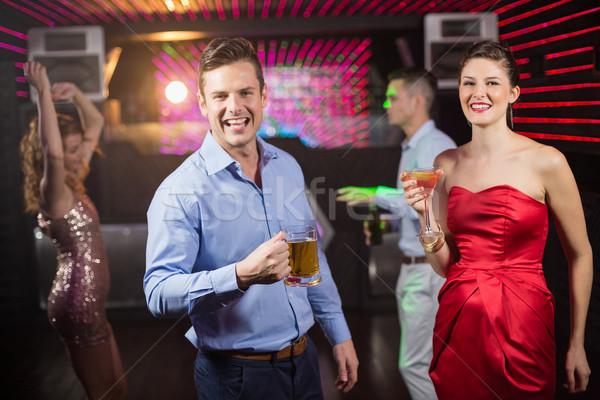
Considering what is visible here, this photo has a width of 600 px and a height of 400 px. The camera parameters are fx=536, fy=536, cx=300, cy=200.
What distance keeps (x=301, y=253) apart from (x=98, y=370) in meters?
1.53

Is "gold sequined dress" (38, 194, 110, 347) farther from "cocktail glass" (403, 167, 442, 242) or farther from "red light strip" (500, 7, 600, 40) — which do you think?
"red light strip" (500, 7, 600, 40)

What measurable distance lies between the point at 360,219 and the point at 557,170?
319 centimetres

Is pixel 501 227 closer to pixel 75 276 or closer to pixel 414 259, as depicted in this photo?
pixel 414 259

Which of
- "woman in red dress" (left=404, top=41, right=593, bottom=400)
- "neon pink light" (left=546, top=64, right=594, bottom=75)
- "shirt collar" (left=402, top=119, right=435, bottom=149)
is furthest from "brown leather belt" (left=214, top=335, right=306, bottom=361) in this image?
"neon pink light" (left=546, top=64, right=594, bottom=75)

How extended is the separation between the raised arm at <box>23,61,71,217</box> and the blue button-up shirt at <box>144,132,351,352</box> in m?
1.00

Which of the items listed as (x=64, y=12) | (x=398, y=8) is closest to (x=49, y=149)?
(x=64, y=12)

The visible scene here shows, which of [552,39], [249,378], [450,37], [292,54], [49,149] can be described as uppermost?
[292,54]

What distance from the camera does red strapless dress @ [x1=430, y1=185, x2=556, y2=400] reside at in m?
1.78

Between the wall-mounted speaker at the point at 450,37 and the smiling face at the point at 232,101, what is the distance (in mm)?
1984

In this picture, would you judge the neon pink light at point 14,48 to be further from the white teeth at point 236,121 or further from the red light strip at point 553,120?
the red light strip at point 553,120

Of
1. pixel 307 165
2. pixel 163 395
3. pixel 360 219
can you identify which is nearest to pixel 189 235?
pixel 163 395

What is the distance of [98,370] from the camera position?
2.67m

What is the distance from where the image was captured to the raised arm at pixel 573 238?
1.74m

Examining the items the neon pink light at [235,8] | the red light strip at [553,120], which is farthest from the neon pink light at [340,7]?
the red light strip at [553,120]
